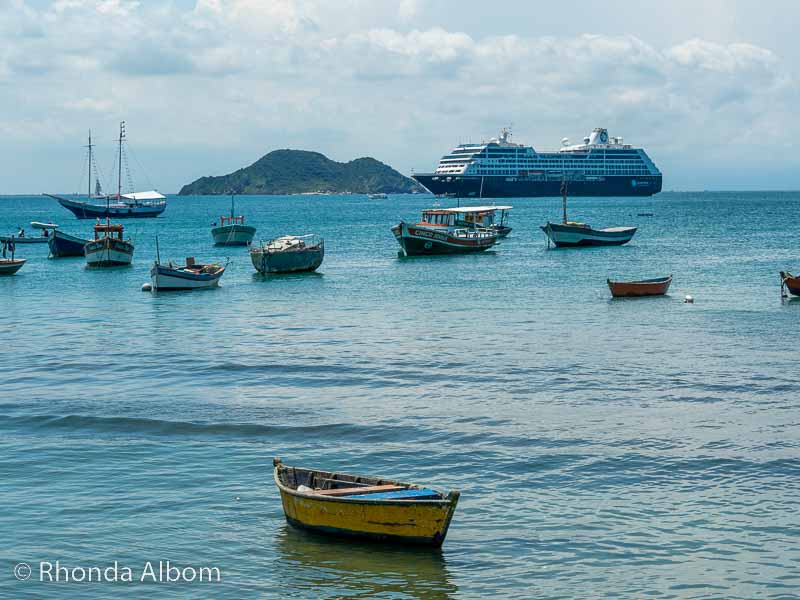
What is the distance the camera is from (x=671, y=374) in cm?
2895

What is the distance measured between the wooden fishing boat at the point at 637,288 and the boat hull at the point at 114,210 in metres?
116

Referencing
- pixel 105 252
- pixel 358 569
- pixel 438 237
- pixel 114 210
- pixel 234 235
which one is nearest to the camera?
pixel 358 569

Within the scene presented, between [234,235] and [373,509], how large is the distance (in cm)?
7903

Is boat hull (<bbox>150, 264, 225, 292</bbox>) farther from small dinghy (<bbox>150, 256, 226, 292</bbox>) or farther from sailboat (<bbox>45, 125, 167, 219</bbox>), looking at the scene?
sailboat (<bbox>45, 125, 167, 219</bbox>)

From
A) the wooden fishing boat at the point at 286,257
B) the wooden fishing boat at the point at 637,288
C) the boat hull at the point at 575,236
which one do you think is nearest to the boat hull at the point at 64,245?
the wooden fishing boat at the point at 286,257

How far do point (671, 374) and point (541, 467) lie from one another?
10.2 meters

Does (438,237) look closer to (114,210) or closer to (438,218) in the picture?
(438,218)

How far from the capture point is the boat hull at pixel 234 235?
92688mm

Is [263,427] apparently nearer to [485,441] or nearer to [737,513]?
[485,441]

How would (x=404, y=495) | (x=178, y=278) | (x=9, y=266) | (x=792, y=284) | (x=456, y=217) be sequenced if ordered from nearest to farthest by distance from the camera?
(x=404, y=495)
(x=792, y=284)
(x=178, y=278)
(x=9, y=266)
(x=456, y=217)

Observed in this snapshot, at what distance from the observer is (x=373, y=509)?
15562 mm

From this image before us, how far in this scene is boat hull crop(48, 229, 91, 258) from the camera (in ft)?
262

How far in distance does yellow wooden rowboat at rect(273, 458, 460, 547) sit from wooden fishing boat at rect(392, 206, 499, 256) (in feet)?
194

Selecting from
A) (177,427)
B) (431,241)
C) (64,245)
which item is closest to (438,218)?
(431,241)
